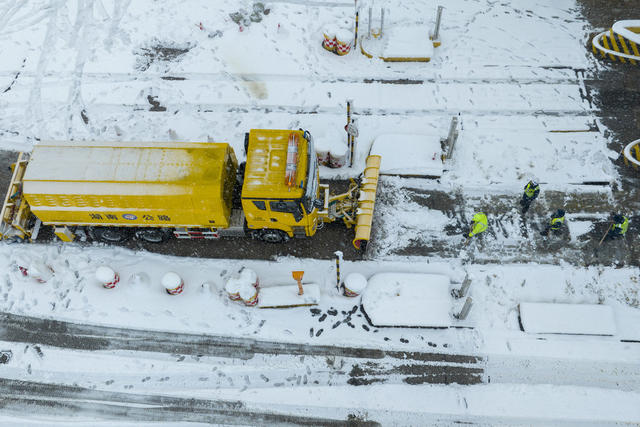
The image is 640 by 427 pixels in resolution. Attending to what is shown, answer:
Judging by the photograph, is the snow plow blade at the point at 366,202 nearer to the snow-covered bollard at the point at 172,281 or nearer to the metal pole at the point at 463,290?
the metal pole at the point at 463,290

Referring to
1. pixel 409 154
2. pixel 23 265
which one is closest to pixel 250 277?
pixel 23 265

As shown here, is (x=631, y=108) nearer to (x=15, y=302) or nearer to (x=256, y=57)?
(x=256, y=57)

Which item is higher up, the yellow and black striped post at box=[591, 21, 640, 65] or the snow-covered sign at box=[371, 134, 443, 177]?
the yellow and black striped post at box=[591, 21, 640, 65]

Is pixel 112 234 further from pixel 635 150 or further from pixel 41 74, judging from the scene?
pixel 635 150

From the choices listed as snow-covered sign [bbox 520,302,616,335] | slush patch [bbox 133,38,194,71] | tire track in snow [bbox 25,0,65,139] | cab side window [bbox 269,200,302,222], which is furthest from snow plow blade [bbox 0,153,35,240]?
snow-covered sign [bbox 520,302,616,335]

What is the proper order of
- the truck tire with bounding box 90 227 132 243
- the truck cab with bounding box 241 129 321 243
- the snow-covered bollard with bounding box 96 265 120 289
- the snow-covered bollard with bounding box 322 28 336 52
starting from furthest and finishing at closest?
the snow-covered bollard with bounding box 322 28 336 52
the truck tire with bounding box 90 227 132 243
the snow-covered bollard with bounding box 96 265 120 289
the truck cab with bounding box 241 129 321 243

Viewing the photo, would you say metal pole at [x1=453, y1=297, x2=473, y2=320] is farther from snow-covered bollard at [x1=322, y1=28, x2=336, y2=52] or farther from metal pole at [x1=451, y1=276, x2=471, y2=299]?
snow-covered bollard at [x1=322, y1=28, x2=336, y2=52]

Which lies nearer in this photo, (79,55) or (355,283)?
(355,283)
